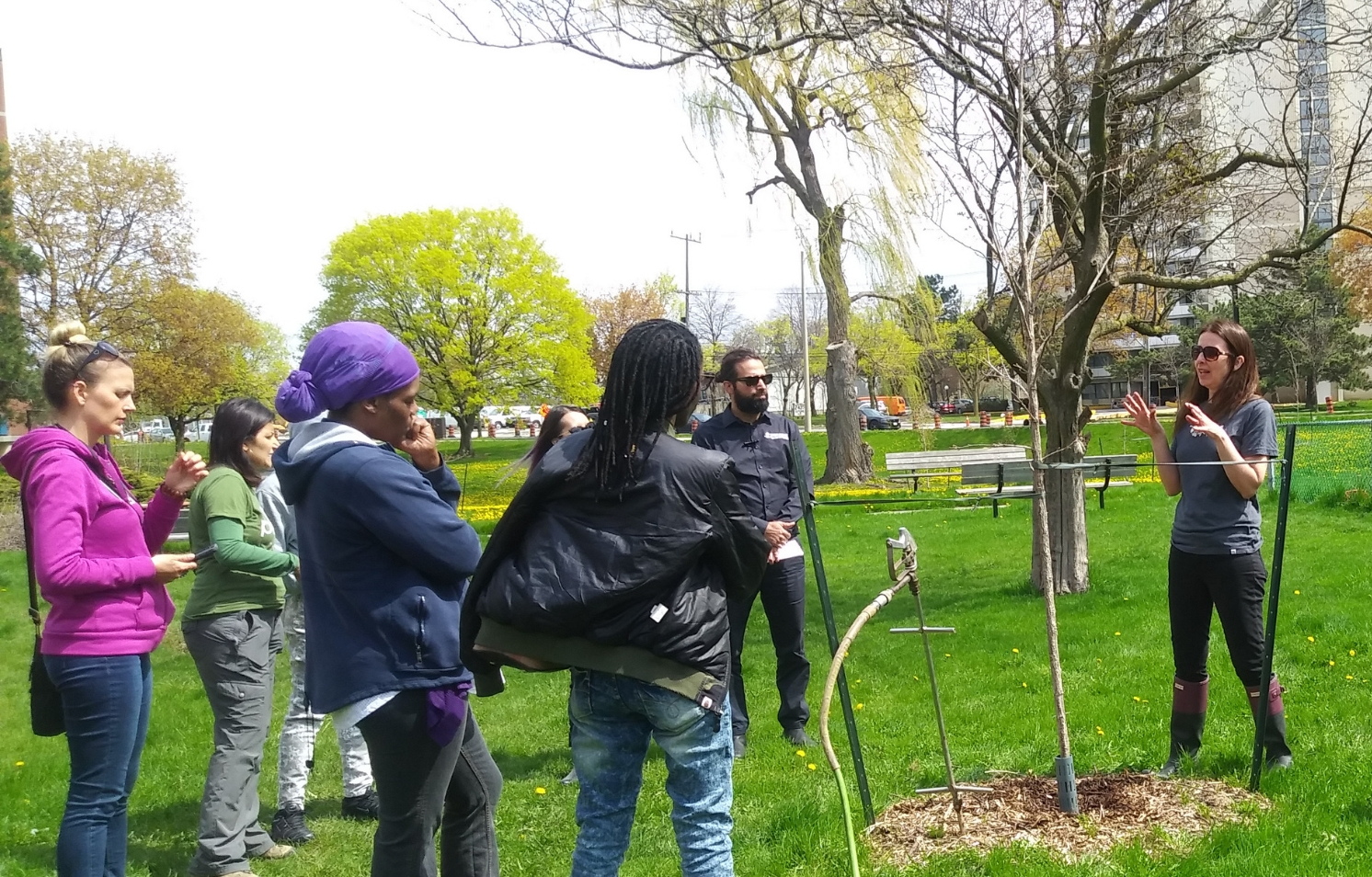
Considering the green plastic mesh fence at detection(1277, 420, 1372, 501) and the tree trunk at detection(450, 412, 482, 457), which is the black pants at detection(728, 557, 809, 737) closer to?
the green plastic mesh fence at detection(1277, 420, 1372, 501)

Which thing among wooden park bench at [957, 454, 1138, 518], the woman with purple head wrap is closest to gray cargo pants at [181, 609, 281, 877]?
the woman with purple head wrap

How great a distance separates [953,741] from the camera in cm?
493

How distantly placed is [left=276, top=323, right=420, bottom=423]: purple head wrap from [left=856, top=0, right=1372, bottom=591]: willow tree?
321 centimetres

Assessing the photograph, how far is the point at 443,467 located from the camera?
10.9 feet

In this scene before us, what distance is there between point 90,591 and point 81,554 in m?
0.11

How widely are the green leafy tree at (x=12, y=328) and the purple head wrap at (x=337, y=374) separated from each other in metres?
22.6

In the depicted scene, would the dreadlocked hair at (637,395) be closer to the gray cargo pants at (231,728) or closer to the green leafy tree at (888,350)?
the gray cargo pants at (231,728)

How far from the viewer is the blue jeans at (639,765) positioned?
7.83ft

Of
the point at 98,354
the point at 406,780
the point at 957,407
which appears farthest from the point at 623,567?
the point at 957,407

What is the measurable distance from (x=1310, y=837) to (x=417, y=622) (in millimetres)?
3172

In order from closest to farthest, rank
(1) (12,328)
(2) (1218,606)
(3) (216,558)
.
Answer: (3) (216,558)
(2) (1218,606)
(1) (12,328)

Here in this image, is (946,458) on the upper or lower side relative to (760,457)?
lower

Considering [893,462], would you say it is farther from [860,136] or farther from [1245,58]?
[1245,58]

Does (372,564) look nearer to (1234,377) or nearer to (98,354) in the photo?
(98,354)
